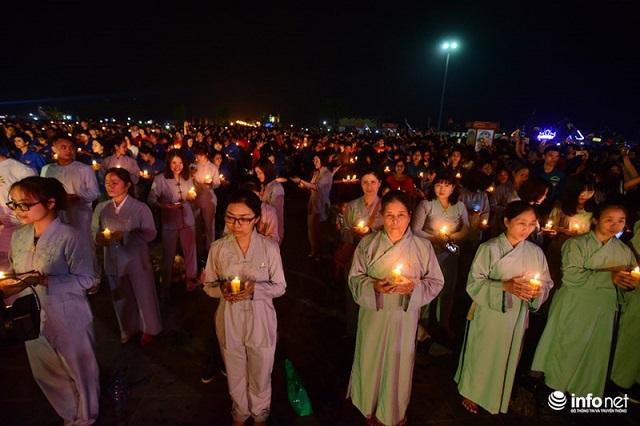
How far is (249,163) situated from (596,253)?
1214cm

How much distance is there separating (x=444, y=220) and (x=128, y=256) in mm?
4042

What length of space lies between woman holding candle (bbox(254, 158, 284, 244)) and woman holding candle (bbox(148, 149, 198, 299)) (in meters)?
1.10

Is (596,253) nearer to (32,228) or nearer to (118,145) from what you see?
(32,228)

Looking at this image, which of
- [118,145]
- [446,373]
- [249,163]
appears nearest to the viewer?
[446,373]

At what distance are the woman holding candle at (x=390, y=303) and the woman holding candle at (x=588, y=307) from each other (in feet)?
5.60

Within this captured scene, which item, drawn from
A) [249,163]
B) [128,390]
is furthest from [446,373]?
[249,163]

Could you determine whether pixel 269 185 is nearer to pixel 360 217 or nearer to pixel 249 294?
pixel 360 217

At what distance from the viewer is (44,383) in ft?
9.78

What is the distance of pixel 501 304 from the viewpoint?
10.3 feet

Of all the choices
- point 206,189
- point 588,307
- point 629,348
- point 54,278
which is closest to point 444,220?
point 588,307

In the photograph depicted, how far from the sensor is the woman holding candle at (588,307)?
339 cm

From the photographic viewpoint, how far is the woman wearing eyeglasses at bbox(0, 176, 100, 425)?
269 cm

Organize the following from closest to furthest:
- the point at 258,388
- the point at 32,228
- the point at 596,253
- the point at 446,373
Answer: the point at 32,228 < the point at 258,388 < the point at 596,253 < the point at 446,373

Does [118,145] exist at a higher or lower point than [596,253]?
higher
